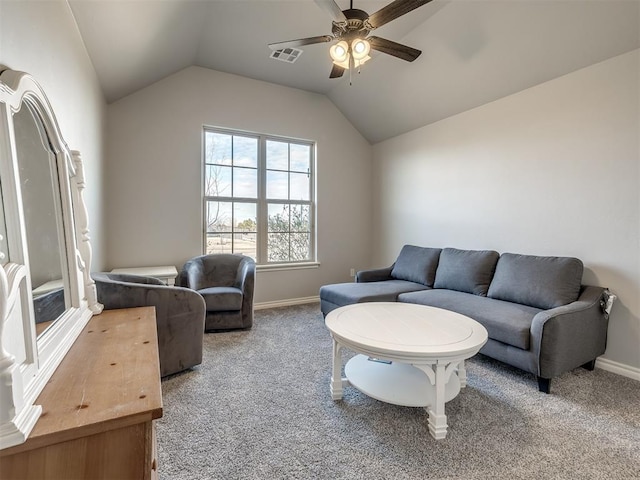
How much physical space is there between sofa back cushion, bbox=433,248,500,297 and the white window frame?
183 cm

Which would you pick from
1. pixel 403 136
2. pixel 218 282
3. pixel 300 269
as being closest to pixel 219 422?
pixel 218 282

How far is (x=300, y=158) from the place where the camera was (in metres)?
4.54

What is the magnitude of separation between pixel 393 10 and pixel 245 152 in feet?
8.87

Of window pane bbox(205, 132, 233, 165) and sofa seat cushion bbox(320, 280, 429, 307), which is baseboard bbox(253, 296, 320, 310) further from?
window pane bbox(205, 132, 233, 165)

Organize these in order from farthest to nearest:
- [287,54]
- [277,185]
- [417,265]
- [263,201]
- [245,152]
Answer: [277,185] < [263,201] < [245,152] < [417,265] < [287,54]

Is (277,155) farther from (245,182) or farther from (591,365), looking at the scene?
(591,365)

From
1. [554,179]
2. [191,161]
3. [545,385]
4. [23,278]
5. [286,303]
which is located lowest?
[286,303]

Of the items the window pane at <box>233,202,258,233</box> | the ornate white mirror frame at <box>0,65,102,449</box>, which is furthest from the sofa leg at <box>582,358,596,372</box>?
the window pane at <box>233,202,258,233</box>

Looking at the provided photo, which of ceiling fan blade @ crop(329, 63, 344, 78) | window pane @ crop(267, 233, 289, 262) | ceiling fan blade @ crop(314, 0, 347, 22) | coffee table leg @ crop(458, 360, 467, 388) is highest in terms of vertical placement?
ceiling fan blade @ crop(314, 0, 347, 22)

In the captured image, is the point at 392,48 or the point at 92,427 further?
the point at 392,48

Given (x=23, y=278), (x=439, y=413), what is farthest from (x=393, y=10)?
(x=439, y=413)

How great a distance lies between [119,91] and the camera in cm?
319

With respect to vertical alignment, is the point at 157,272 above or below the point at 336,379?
above

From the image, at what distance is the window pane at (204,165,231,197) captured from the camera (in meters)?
3.97
